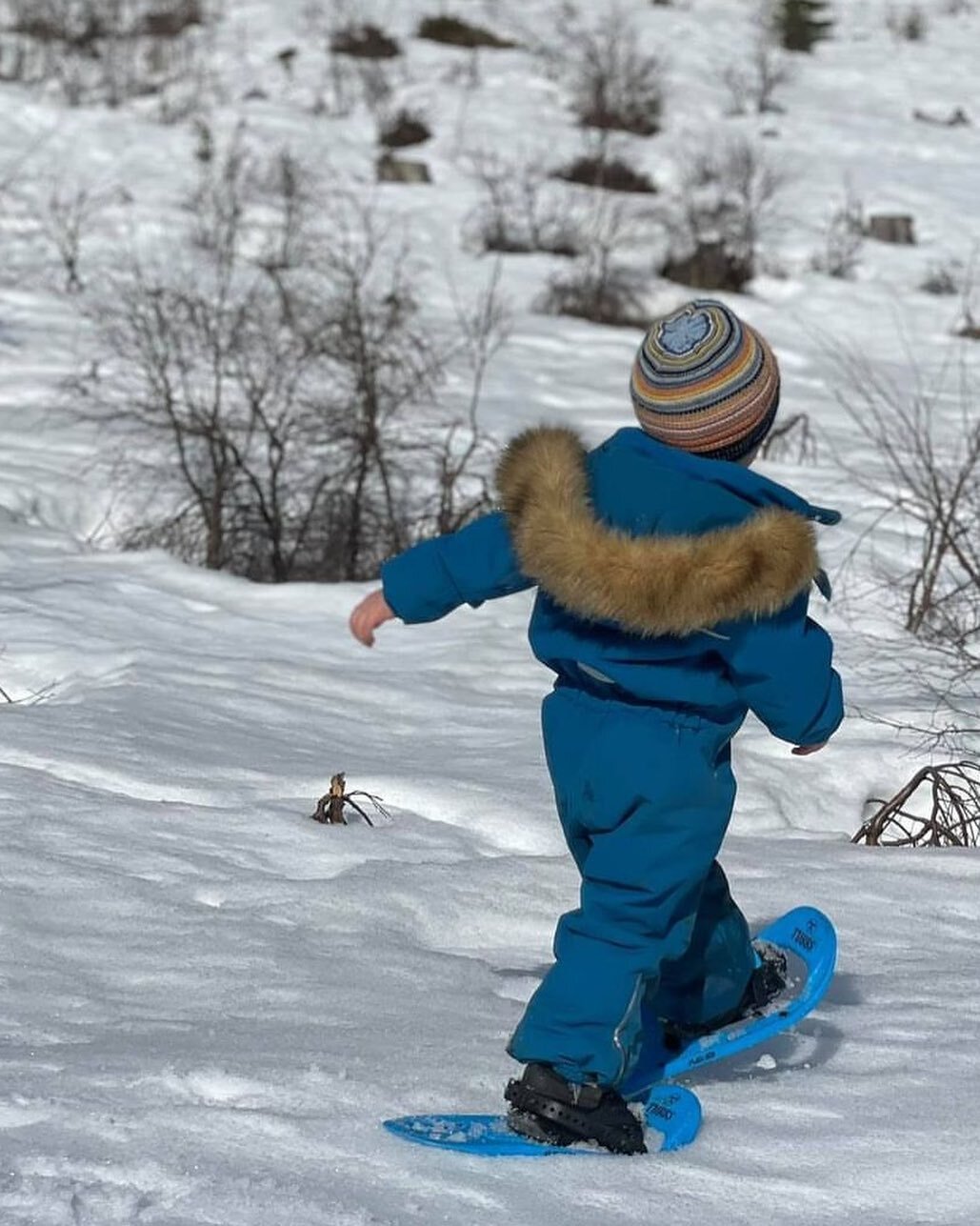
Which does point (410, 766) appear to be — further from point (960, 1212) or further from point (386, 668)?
point (960, 1212)

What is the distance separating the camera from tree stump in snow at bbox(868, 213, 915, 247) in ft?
47.9

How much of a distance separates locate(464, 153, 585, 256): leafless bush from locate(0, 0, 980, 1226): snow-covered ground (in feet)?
18.1

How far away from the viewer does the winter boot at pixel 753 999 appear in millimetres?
2643

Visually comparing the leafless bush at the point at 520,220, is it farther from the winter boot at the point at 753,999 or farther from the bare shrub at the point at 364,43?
the winter boot at the point at 753,999

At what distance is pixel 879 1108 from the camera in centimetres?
242

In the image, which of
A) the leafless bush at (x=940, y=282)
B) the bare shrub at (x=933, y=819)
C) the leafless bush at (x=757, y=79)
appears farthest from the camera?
the leafless bush at (x=757, y=79)

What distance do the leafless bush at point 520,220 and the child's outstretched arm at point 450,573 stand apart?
1178 centimetres

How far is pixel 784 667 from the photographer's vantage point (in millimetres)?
2340

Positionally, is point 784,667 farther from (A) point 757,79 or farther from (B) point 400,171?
(A) point 757,79

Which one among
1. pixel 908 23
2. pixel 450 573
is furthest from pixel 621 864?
pixel 908 23

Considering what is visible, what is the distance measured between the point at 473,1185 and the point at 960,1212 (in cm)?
58

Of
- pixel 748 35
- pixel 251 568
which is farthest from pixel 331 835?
pixel 748 35

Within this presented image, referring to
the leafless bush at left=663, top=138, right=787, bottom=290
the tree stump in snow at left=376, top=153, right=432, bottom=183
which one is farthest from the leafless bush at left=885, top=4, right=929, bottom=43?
the tree stump in snow at left=376, top=153, right=432, bottom=183

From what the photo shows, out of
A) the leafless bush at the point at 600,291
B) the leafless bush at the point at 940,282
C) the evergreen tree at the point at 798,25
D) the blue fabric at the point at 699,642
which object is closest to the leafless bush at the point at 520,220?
Result: the leafless bush at the point at 600,291
